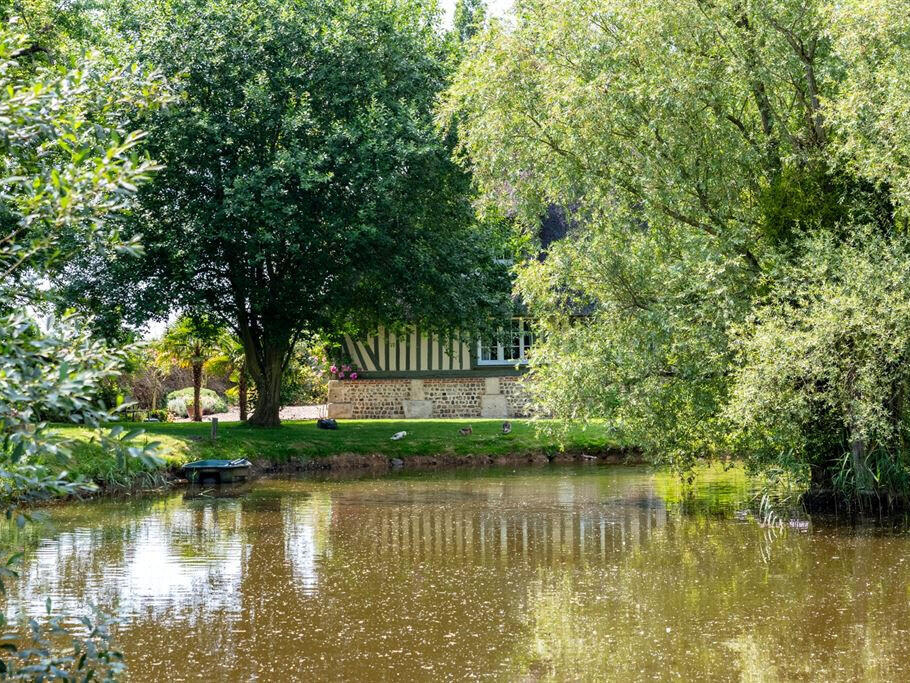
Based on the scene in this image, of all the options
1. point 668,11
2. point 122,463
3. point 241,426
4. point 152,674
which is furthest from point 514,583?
point 241,426

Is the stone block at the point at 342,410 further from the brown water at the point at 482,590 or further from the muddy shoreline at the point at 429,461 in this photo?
the brown water at the point at 482,590

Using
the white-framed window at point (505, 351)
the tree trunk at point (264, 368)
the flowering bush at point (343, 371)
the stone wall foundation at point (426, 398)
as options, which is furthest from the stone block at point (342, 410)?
the tree trunk at point (264, 368)

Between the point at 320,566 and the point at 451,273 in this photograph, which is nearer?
the point at 320,566

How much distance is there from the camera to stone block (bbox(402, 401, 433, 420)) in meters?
33.0

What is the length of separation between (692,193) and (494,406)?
59.6 ft

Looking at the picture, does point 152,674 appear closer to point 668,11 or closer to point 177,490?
point 668,11

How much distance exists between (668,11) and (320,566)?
8.80 m

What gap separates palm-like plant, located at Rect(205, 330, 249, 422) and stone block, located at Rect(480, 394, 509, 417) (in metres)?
7.29

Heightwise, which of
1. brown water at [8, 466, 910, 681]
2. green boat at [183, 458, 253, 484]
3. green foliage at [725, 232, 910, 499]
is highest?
green foliage at [725, 232, 910, 499]

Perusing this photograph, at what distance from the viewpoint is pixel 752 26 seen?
47.5 ft

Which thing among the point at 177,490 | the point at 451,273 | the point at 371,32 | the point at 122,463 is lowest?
the point at 177,490

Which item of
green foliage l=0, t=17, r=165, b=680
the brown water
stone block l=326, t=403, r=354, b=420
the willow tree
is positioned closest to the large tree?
the willow tree

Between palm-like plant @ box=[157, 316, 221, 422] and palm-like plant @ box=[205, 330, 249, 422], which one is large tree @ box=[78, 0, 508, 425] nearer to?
palm-like plant @ box=[157, 316, 221, 422]

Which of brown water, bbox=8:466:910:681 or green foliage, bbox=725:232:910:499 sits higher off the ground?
green foliage, bbox=725:232:910:499
